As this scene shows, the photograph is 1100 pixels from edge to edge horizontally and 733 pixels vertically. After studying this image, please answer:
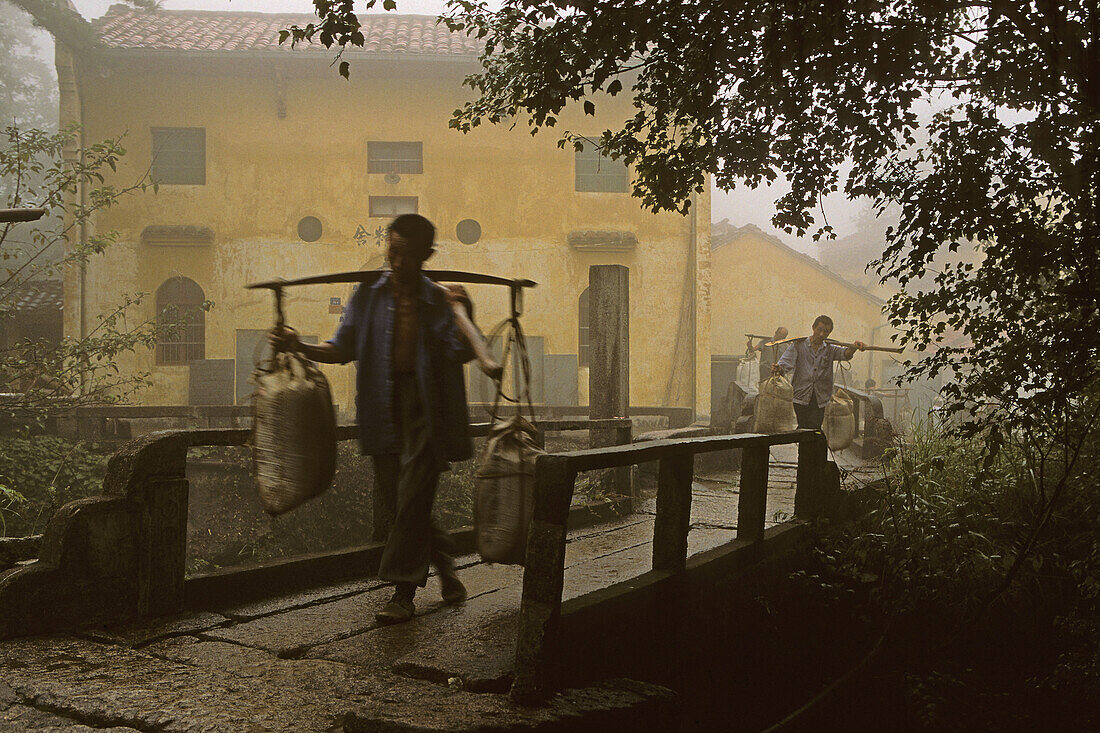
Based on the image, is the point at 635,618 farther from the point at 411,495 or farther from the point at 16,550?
the point at 16,550

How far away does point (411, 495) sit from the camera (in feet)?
12.0

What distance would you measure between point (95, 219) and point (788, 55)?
15532mm

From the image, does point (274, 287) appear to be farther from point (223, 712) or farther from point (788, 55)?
point (788, 55)

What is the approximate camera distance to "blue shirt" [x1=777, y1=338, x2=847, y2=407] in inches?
328

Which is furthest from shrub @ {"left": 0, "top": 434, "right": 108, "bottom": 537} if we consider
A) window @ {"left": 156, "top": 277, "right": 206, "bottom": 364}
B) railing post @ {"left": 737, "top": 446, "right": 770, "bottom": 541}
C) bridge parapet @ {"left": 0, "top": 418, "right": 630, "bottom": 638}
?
railing post @ {"left": 737, "top": 446, "right": 770, "bottom": 541}

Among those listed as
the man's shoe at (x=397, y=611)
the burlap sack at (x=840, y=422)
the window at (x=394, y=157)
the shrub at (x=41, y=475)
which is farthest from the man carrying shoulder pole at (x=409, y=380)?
the window at (x=394, y=157)

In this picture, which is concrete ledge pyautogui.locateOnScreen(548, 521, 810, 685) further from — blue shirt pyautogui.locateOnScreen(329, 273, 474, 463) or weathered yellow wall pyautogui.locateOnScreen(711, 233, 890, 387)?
weathered yellow wall pyautogui.locateOnScreen(711, 233, 890, 387)

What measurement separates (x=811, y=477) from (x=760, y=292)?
21187mm

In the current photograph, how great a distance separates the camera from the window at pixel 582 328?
688 inches

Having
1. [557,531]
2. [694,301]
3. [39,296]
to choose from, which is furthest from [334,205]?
[557,531]

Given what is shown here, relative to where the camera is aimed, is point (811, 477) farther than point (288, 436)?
Yes

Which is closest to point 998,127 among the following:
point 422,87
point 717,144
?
point 717,144

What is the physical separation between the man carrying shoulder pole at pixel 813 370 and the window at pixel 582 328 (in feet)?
29.6

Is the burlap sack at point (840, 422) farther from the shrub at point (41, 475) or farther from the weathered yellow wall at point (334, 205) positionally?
the shrub at point (41, 475)
